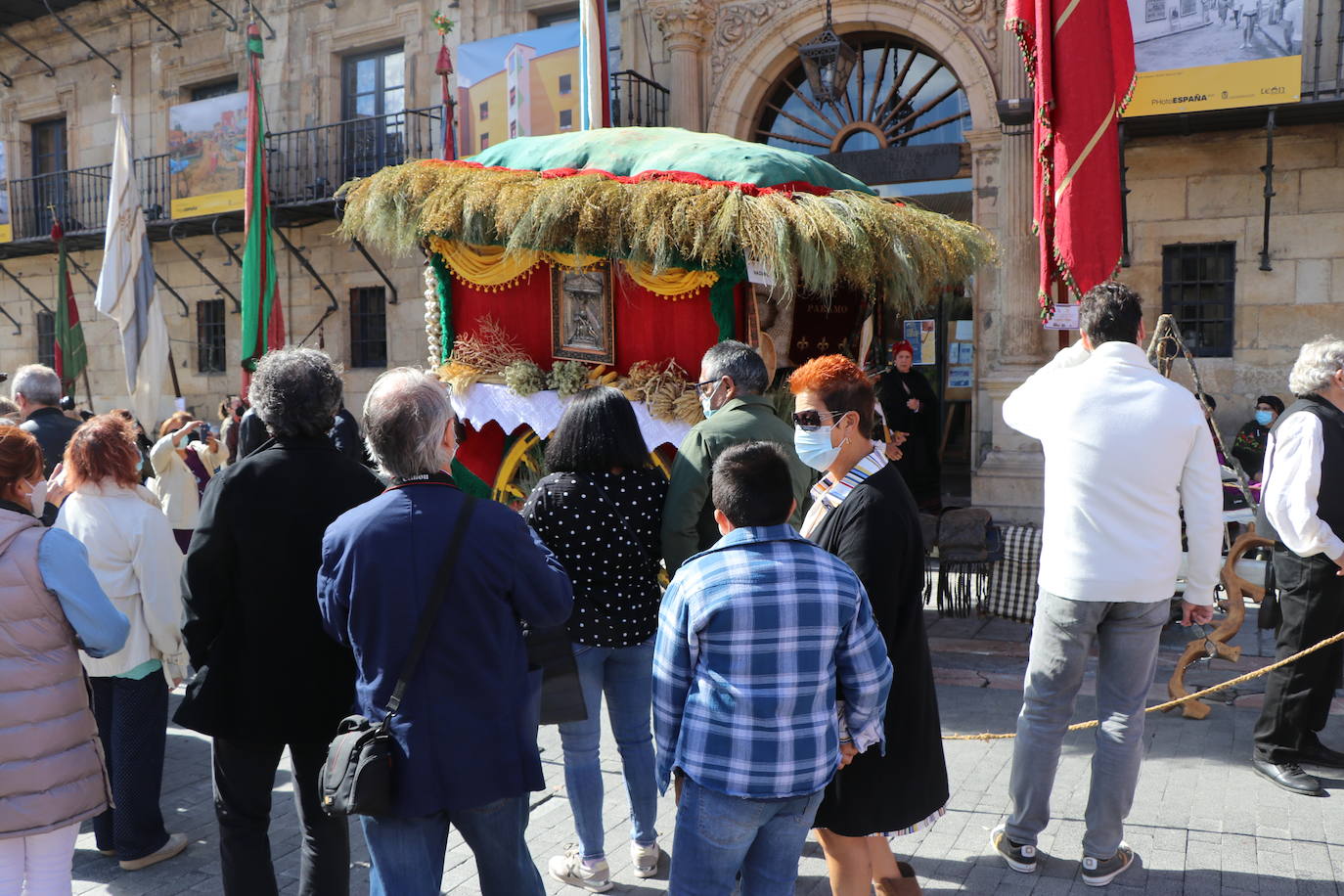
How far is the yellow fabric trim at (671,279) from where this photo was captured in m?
6.30

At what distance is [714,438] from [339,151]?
12.7 m

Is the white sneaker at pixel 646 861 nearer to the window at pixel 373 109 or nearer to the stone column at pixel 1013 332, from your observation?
the stone column at pixel 1013 332

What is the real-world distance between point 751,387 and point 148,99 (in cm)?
1643

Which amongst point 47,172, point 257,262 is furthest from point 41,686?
point 47,172

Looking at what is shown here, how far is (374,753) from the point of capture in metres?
2.35

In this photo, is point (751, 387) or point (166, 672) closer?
point (166, 672)

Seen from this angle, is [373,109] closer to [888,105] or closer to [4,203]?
[888,105]

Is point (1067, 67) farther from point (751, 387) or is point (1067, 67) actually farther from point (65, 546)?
point (65, 546)

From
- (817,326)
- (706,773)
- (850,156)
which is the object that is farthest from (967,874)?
(850,156)

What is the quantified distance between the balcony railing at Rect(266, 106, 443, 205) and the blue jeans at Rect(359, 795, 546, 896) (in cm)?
1259

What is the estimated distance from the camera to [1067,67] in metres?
4.38

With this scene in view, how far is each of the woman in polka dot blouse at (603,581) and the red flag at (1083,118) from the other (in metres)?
2.12

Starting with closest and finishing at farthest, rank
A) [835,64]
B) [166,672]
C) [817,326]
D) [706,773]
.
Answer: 1. [706,773]
2. [166,672]
3. [817,326]
4. [835,64]

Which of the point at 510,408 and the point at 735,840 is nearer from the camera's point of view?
the point at 735,840
